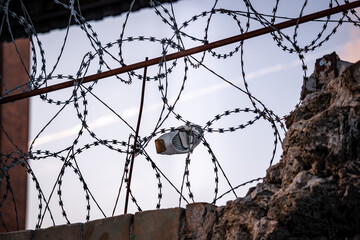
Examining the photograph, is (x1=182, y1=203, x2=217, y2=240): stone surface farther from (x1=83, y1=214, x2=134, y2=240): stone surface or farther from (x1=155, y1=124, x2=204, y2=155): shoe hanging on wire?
(x1=155, y1=124, x2=204, y2=155): shoe hanging on wire

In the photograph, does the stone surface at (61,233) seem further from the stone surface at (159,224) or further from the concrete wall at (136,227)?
the stone surface at (159,224)

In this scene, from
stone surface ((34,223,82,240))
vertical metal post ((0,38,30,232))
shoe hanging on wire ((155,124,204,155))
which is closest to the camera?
stone surface ((34,223,82,240))

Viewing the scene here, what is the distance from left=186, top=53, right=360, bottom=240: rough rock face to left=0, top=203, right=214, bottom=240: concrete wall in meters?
0.13

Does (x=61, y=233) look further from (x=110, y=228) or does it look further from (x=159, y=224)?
(x=159, y=224)

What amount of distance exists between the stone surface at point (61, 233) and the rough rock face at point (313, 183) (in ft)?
2.90

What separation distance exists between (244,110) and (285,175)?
0.87 metres

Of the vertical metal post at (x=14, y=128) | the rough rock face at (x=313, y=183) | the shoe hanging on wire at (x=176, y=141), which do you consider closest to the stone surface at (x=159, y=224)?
the rough rock face at (x=313, y=183)

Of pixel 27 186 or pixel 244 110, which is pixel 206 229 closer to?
pixel 244 110

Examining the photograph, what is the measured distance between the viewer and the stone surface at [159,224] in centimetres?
334

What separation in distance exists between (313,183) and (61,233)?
175 cm

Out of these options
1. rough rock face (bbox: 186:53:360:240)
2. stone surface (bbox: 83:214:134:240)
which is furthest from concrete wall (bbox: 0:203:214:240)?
rough rock face (bbox: 186:53:360:240)

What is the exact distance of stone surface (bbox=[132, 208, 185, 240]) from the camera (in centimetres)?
334

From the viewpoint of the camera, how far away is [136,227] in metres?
3.51

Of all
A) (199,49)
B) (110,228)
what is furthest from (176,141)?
(110,228)
